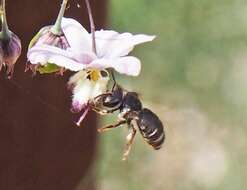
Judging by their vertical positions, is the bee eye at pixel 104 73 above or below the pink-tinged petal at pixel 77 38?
below

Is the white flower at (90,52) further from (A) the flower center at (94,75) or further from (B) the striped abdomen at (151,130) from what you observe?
(B) the striped abdomen at (151,130)

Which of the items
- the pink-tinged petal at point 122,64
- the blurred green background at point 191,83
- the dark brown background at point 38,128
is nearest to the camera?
the pink-tinged petal at point 122,64

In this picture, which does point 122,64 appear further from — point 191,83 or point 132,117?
point 191,83

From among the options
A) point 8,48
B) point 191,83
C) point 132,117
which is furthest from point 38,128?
point 191,83

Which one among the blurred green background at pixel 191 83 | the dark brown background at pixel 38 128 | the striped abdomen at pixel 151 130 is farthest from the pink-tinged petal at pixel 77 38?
the blurred green background at pixel 191 83

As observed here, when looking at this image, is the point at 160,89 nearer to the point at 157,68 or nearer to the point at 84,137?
the point at 157,68

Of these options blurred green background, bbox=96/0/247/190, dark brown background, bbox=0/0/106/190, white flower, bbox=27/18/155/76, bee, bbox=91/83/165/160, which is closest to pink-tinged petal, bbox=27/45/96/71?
white flower, bbox=27/18/155/76

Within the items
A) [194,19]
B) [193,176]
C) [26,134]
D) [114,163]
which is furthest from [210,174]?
[26,134]
